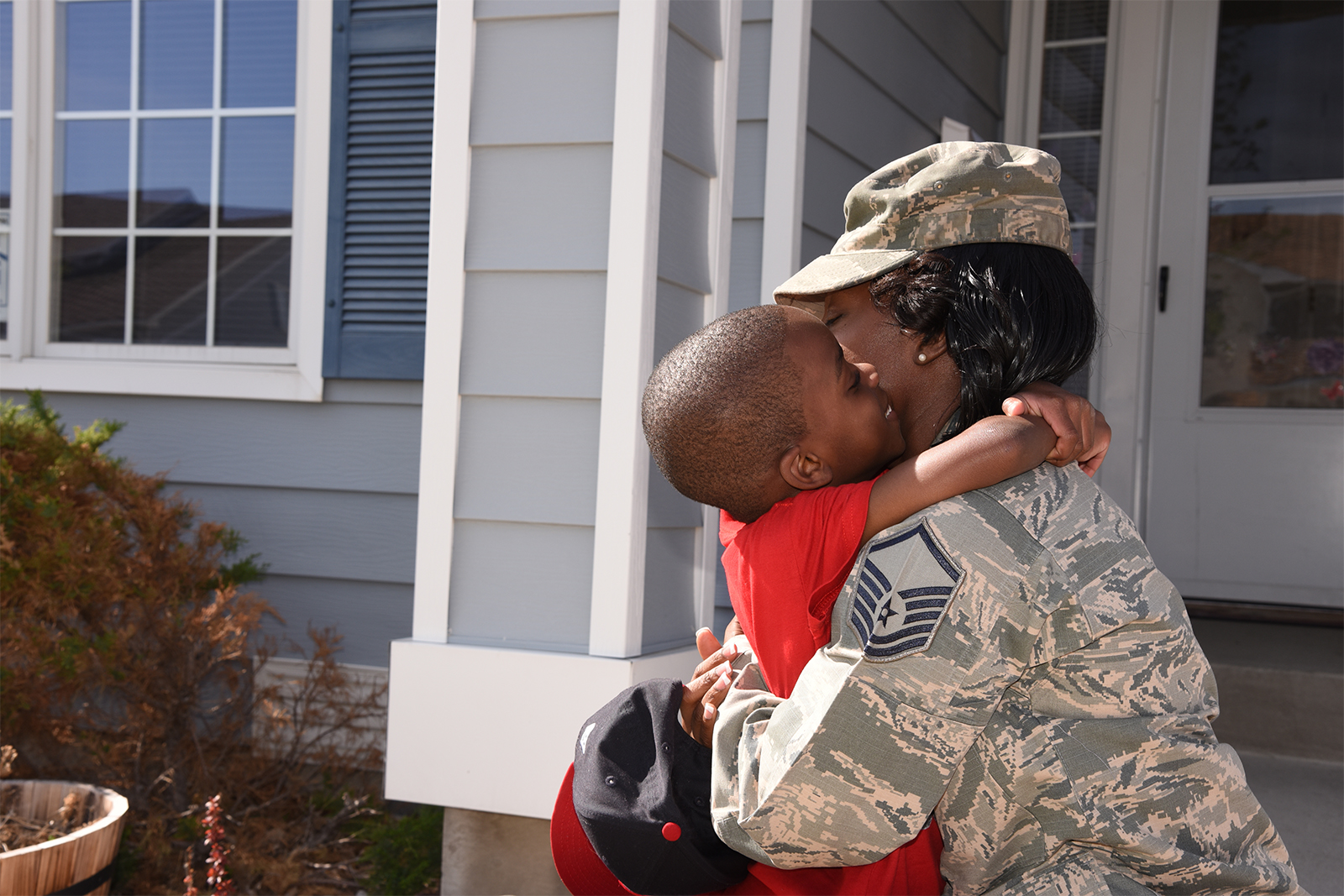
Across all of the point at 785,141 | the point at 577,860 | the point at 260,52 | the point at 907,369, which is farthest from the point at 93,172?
the point at 907,369

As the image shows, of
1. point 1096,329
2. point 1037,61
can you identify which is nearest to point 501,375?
point 1096,329

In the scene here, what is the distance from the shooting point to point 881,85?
9.63 feet

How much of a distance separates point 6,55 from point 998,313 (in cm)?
395

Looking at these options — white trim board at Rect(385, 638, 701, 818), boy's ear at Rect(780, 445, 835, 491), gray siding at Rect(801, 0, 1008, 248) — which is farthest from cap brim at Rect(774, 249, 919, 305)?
gray siding at Rect(801, 0, 1008, 248)

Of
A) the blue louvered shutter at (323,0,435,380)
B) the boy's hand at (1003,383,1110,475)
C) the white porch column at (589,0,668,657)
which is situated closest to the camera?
the boy's hand at (1003,383,1110,475)

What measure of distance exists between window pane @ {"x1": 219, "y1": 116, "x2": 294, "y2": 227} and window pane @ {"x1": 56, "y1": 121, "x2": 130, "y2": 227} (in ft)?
1.31

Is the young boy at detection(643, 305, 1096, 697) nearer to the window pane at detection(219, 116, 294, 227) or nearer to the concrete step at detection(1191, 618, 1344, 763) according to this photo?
the concrete step at detection(1191, 618, 1344, 763)

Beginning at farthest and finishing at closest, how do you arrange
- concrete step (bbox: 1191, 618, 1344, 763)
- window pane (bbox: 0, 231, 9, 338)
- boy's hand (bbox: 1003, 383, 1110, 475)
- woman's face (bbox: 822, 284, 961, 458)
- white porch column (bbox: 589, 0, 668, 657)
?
window pane (bbox: 0, 231, 9, 338)
concrete step (bbox: 1191, 618, 1344, 763)
white porch column (bbox: 589, 0, 668, 657)
woman's face (bbox: 822, 284, 961, 458)
boy's hand (bbox: 1003, 383, 1110, 475)

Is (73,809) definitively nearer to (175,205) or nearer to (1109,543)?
(175,205)

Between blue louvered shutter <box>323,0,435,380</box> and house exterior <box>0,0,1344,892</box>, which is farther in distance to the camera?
blue louvered shutter <box>323,0,435,380</box>

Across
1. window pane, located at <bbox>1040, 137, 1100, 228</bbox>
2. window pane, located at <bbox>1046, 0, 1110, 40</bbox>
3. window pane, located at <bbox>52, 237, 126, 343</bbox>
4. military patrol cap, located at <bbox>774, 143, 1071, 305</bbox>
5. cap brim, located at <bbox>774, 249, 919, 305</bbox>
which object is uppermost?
window pane, located at <bbox>1046, 0, 1110, 40</bbox>

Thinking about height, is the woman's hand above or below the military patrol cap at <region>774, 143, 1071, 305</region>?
below

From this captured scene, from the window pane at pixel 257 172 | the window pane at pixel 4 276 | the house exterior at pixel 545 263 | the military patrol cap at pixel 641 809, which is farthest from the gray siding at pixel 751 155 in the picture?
the window pane at pixel 4 276

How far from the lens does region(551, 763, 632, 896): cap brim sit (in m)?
1.21
